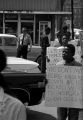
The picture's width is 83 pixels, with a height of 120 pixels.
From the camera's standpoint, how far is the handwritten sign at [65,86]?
5.62m

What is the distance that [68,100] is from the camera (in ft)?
18.6

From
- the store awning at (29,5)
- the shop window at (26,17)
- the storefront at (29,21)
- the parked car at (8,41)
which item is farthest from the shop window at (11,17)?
the parked car at (8,41)

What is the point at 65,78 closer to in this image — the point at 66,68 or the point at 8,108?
the point at 66,68

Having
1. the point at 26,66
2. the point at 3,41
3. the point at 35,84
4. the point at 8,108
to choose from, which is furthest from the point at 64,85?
the point at 3,41

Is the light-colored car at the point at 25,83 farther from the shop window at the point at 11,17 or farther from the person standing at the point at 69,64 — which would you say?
the shop window at the point at 11,17

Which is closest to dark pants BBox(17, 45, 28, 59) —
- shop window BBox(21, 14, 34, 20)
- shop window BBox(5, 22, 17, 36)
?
shop window BBox(5, 22, 17, 36)

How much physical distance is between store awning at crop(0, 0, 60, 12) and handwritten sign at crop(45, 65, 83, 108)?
35.6 m

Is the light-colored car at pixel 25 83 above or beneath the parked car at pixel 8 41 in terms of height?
above

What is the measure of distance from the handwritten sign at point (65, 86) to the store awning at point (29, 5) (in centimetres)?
3561

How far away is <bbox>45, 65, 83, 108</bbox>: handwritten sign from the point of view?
5617mm

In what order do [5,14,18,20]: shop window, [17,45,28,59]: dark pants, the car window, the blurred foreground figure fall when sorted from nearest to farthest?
1. the blurred foreground figure
2. [17,45,28,59]: dark pants
3. the car window
4. [5,14,18,20]: shop window

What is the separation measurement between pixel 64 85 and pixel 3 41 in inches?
494

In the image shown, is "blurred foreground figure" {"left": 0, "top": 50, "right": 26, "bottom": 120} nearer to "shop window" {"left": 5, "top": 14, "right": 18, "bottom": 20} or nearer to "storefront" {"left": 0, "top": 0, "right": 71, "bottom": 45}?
"storefront" {"left": 0, "top": 0, "right": 71, "bottom": 45}

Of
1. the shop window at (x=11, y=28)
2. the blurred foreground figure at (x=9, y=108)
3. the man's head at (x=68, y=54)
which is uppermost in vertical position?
the blurred foreground figure at (x=9, y=108)
